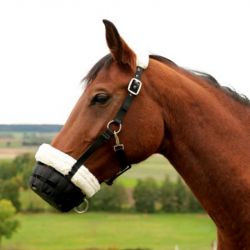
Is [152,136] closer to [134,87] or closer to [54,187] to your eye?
[134,87]

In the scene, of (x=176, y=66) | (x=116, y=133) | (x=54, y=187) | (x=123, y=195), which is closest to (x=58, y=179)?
(x=54, y=187)

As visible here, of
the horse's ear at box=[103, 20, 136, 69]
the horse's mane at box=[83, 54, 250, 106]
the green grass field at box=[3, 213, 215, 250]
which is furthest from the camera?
the green grass field at box=[3, 213, 215, 250]

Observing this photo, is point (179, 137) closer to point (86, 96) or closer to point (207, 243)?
point (86, 96)

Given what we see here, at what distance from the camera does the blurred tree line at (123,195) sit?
3575 centimetres

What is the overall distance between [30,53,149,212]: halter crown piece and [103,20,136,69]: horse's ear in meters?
0.15

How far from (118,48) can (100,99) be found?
40 centimetres

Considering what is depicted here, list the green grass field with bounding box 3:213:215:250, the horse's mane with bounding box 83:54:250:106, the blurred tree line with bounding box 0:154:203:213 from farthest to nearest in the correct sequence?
the blurred tree line with bounding box 0:154:203:213 < the green grass field with bounding box 3:213:215:250 < the horse's mane with bounding box 83:54:250:106

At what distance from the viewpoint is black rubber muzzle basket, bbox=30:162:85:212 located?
3.58m

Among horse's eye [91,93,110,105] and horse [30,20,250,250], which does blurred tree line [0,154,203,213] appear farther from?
horse's eye [91,93,110,105]

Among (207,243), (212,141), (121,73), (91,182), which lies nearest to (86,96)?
(121,73)

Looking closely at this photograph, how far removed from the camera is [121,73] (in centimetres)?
371

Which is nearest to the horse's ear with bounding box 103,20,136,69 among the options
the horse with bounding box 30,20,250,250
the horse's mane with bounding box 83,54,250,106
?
the horse with bounding box 30,20,250,250

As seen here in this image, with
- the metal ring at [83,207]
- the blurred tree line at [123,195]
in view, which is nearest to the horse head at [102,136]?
the metal ring at [83,207]

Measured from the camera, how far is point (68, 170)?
11.7 ft
